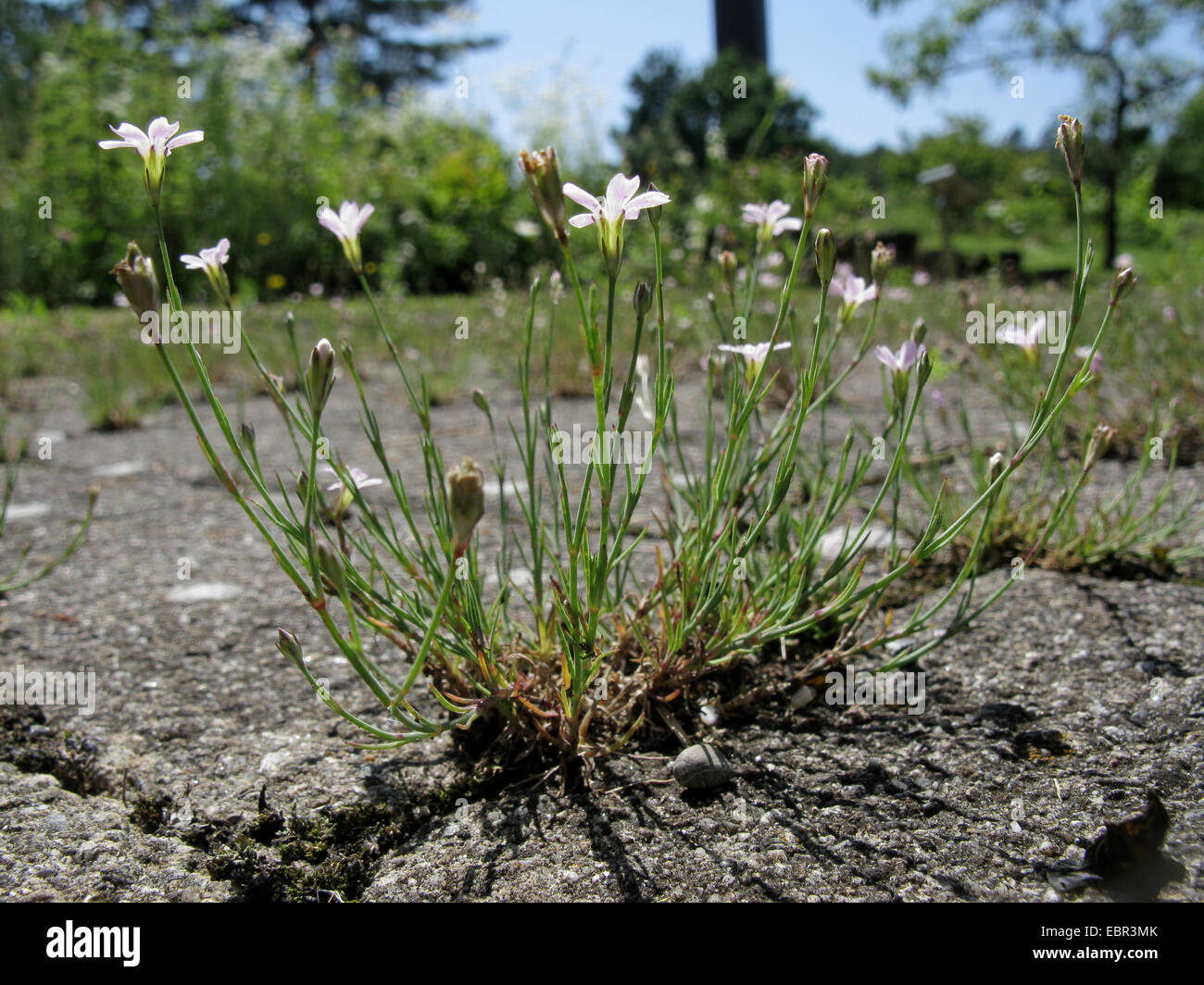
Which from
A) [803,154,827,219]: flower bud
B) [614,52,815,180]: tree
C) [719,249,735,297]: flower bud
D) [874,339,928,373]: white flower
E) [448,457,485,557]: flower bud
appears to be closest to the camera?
[448,457,485,557]: flower bud

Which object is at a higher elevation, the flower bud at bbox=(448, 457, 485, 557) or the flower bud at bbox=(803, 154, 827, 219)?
the flower bud at bbox=(803, 154, 827, 219)

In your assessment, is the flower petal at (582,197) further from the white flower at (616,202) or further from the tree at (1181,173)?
the tree at (1181,173)

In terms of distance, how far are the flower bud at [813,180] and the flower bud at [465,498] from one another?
1.65 ft

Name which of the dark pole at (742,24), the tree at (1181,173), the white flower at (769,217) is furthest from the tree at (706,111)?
the white flower at (769,217)

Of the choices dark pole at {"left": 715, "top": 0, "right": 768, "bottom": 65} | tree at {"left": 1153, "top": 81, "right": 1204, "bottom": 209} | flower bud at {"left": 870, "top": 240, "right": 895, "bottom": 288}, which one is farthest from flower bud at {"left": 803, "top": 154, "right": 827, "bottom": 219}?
dark pole at {"left": 715, "top": 0, "right": 768, "bottom": 65}

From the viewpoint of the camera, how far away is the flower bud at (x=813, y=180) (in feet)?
2.94

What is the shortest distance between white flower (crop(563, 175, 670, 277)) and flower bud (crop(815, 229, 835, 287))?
0.22 meters

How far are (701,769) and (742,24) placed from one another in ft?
63.7

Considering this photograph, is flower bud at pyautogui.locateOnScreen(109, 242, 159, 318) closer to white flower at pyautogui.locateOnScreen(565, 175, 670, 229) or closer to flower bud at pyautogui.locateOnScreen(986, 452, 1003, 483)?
white flower at pyautogui.locateOnScreen(565, 175, 670, 229)

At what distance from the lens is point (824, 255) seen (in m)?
0.95

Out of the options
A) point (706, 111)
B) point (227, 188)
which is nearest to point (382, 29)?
point (706, 111)

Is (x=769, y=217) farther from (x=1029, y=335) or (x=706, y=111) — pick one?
(x=706, y=111)

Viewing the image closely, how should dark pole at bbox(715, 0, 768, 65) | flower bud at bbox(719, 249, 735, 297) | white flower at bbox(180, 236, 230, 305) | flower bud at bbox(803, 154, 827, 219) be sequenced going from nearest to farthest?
flower bud at bbox(803, 154, 827, 219)
white flower at bbox(180, 236, 230, 305)
flower bud at bbox(719, 249, 735, 297)
dark pole at bbox(715, 0, 768, 65)

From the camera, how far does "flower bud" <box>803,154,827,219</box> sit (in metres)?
0.90
